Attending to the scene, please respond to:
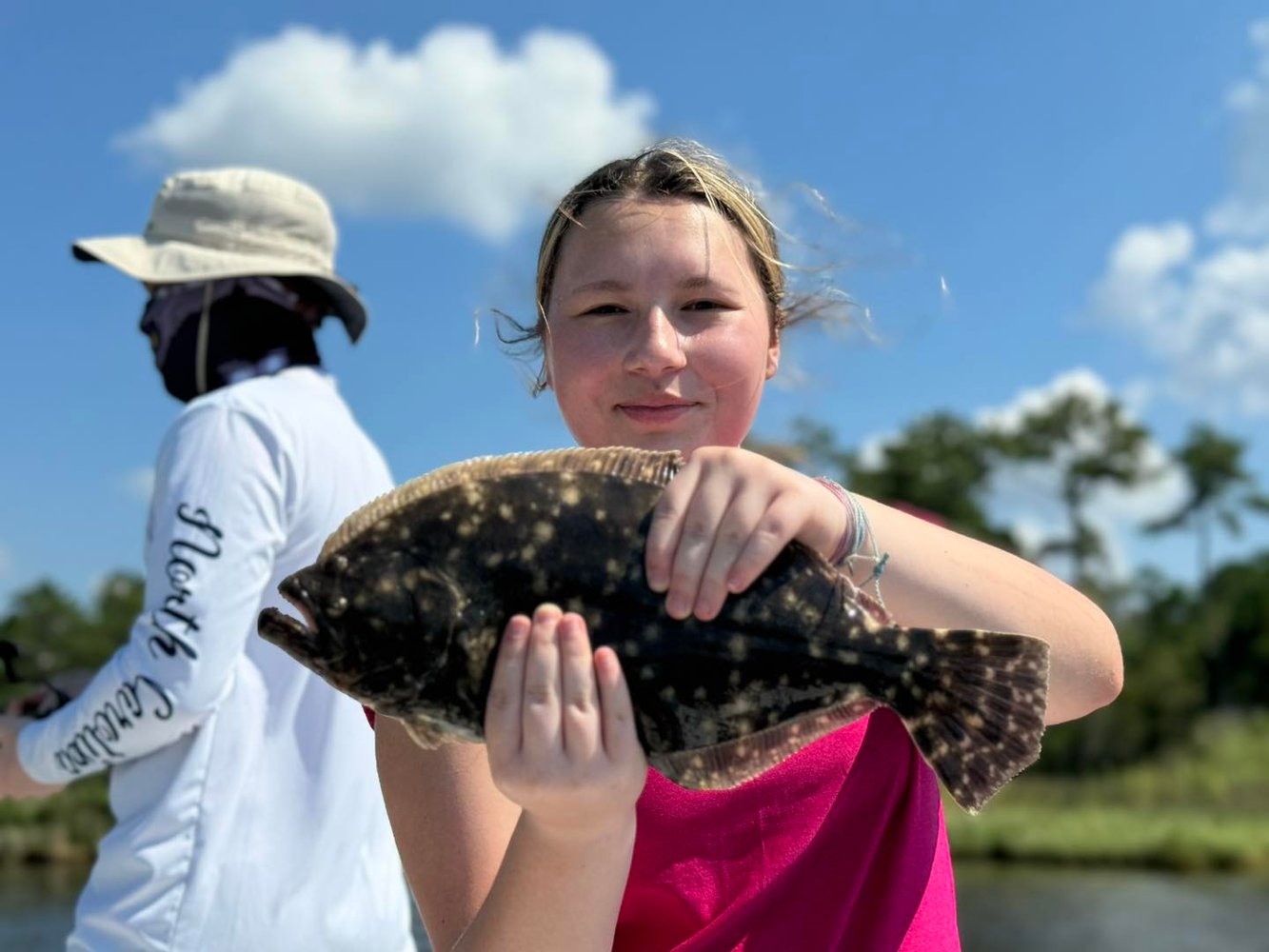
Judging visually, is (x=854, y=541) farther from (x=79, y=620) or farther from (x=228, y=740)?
(x=79, y=620)

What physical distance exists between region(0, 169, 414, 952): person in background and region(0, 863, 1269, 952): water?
3218 cm

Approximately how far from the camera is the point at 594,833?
1.94 metres

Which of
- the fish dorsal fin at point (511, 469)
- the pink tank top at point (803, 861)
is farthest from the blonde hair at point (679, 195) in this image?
the pink tank top at point (803, 861)

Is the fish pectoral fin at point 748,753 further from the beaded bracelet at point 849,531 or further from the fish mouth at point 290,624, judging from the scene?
the fish mouth at point 290,624

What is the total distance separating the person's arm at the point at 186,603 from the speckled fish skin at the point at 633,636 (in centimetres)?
167

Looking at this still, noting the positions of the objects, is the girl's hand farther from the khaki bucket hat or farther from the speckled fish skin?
the khaki bucket hat

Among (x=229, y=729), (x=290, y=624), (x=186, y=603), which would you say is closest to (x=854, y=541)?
(x=290, y=624)

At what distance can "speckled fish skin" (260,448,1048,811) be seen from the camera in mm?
1918

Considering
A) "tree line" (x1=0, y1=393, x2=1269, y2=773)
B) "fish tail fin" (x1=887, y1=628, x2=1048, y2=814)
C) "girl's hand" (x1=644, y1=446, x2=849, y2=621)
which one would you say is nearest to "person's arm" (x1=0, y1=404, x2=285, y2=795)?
"girl's hand" (x1=644, y1=446, x2=849, y2=621)

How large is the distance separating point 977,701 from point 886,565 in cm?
27

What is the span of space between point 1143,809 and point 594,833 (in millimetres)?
55115

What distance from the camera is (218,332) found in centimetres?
421

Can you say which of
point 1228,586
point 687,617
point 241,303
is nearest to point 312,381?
point 241,303

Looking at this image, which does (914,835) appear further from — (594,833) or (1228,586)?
(1228,586)
